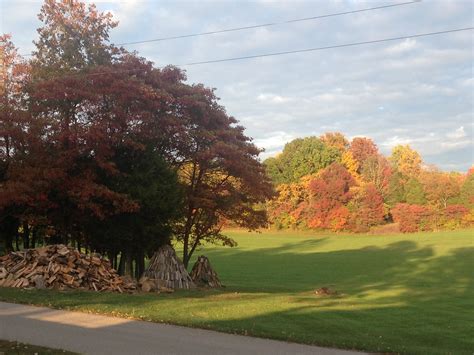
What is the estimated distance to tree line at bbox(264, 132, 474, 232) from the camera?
83.2m

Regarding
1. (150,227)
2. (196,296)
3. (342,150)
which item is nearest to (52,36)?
(150,227)

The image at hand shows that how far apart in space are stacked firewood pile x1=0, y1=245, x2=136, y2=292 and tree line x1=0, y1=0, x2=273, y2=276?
1404 millimetres

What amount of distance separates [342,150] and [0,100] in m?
87.9

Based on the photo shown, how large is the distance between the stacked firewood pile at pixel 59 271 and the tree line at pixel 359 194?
2714 inches

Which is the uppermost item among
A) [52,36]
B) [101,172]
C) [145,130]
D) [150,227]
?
[52,36]

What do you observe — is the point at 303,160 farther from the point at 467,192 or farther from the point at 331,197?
the point at 467,192

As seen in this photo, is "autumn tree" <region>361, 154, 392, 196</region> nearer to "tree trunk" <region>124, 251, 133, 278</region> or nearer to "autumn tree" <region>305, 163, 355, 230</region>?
"autumn tree" <region>305, 163, 355, 230</region>

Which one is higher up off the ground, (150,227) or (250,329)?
(150,227)

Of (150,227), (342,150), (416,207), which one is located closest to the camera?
(150,227)

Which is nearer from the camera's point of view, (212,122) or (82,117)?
(82,117)

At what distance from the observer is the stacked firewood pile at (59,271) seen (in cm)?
1498

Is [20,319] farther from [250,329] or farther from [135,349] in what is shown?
[250,329]

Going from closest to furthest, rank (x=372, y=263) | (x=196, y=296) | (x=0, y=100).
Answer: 1. (x=196, y=296)
2. (x=0, y=100)
3. (x=372, y=263)

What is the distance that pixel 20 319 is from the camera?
400 inches
